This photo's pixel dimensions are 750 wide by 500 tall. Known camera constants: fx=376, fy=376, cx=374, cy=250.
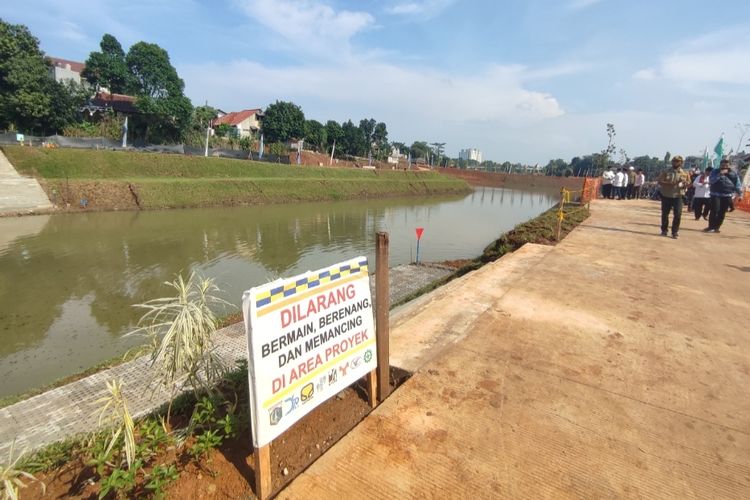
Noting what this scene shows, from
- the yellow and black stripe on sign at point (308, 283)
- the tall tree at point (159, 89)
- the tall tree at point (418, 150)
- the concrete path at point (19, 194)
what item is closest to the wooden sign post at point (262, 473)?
the yellow and black stripe on sign at point (308, 283)

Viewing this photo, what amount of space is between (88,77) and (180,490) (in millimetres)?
60616

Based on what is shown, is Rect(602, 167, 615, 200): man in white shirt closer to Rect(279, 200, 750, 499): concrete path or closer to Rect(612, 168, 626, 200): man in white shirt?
Rect(612, 168, 626, 200): man in white shirt

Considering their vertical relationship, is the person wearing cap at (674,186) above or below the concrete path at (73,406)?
above

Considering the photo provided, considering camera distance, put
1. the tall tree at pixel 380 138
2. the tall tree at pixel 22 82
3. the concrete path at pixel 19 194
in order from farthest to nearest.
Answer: the tall tree at pixel 380 138 → the tall tree at pixel 22 82 → the concrete path at pixel 19 194

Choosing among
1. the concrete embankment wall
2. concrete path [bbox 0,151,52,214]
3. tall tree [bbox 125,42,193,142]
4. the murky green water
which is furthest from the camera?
the concrete embankment wall

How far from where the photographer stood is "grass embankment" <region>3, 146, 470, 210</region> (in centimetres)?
2123

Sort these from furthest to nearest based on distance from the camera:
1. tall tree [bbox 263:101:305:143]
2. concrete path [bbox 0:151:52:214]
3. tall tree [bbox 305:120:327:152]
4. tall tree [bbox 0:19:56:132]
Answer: tall tree [bbox 305:120:327:152] < tall tree [bbox 263:101:305:143] < tall tree [bbox 0:19:56:132] < concrete path [bbox 0:151:52:214]

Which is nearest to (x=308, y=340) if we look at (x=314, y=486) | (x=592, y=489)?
(x=314, y=486)

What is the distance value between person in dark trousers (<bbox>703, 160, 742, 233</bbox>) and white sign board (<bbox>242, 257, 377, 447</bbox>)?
34.5 feet

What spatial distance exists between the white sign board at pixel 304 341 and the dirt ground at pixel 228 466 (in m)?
0.31

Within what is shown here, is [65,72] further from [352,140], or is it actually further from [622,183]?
[622,183]

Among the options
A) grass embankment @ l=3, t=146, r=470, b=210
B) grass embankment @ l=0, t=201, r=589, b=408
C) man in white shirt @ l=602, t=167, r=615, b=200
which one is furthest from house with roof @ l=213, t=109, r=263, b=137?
grass embankment @ l=0, t=201, r=589, b=408

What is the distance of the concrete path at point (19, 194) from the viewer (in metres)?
18.0

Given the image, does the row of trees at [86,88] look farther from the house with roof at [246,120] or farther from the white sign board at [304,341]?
the white sign board at [304,341]
